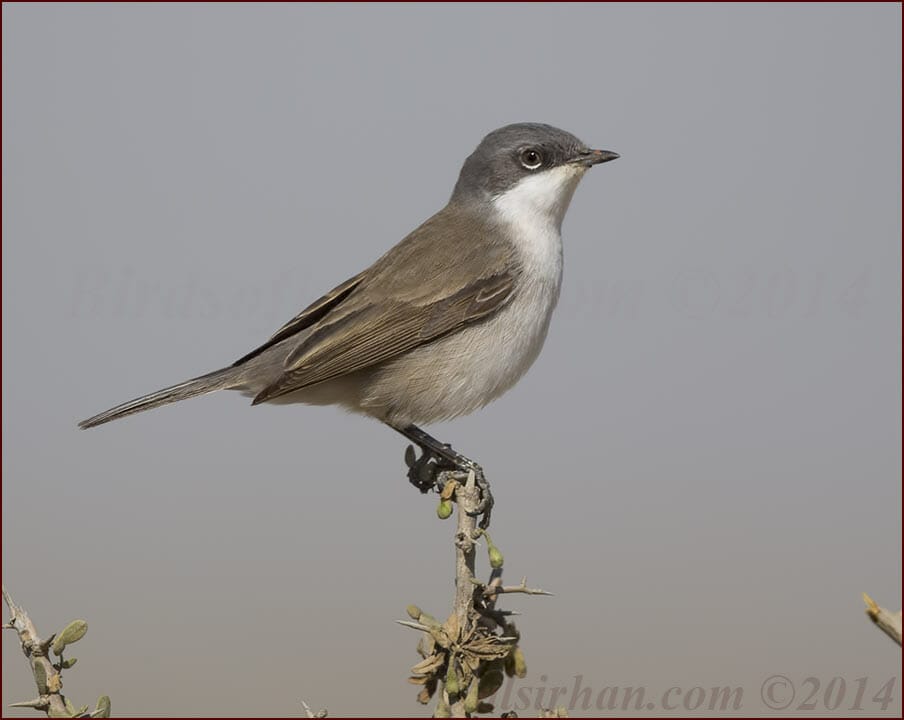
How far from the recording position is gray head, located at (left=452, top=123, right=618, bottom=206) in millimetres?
5426

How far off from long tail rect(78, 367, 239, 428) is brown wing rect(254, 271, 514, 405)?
36cm

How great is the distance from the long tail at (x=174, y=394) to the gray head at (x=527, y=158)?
5.58ft

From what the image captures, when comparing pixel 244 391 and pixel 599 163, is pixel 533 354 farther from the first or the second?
pixel 244 391

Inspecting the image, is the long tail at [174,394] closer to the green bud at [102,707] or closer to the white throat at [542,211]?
the white throat at [542,211]

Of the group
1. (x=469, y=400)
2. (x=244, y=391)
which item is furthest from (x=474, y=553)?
(x=244, y=391)

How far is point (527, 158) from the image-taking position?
5512mm

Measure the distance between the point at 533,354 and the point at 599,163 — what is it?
3.72ft

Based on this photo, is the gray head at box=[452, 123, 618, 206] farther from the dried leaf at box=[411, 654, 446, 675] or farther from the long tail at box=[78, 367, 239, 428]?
the dried leaf at box=[411, 654, 446, 675]

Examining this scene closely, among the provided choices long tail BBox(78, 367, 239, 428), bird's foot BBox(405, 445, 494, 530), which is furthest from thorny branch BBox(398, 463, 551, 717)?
long tail BBox(78, 367, 239, 428)

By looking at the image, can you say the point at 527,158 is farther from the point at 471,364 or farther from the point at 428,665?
the point at 428,665

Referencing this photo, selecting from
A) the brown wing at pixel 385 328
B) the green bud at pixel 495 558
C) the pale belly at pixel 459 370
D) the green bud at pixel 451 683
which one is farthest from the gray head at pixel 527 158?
the green bud at pixel 451 683

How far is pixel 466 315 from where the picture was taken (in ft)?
16.3

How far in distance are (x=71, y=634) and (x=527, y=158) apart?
3.92m

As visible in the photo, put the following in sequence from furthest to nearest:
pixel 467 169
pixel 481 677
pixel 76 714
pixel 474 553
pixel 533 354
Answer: pixel 467 169
pixel 533 354
pixel 474 553
pixel 481 677
pixel 76 714
